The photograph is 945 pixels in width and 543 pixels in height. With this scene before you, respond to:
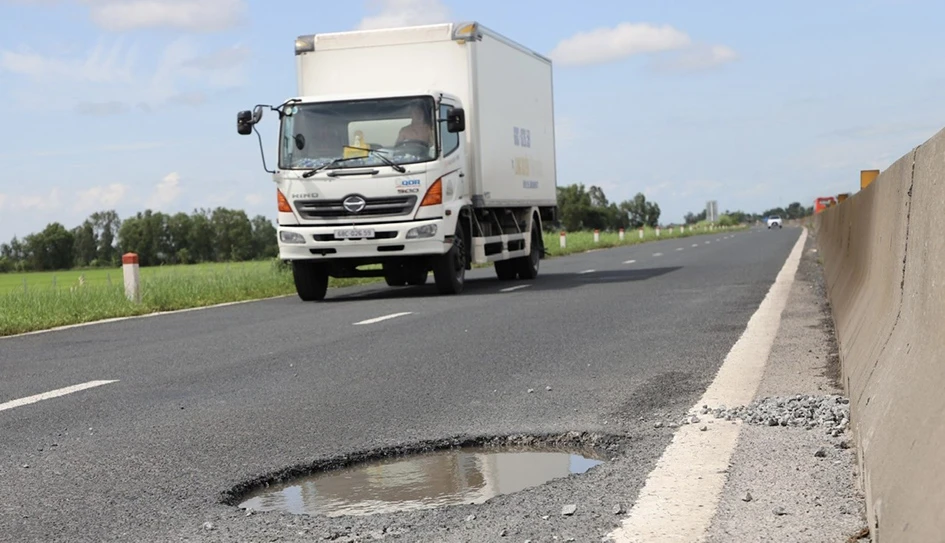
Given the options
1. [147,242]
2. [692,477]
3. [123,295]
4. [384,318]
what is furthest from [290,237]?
[147,242]

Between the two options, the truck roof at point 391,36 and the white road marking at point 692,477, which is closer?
the white road marking at point 692,477

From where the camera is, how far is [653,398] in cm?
646

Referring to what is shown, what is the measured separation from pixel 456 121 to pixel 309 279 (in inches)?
118

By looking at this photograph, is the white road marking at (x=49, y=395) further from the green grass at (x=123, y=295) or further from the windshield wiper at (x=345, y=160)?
the windshield wiper at (x=345, y=160)

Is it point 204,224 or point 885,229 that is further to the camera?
point 204,224

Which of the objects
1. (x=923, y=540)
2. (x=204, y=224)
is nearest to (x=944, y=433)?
(x=923, y=540)

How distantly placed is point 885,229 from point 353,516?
3.14 m

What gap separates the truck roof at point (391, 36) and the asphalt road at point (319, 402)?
5505mm

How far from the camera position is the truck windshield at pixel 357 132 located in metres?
16.5

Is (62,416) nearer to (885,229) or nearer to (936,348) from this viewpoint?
(885,229)

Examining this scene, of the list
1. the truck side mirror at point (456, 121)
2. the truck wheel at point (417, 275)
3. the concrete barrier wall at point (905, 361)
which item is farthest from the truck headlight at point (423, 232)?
the concrete barrier wall at point (905, 361)

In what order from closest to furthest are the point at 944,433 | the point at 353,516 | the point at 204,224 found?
the point at 944,433
the point at 353,516
the point at 204,224

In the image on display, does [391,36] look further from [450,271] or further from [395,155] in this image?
[450,271]

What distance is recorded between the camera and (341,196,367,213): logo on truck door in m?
16.5
